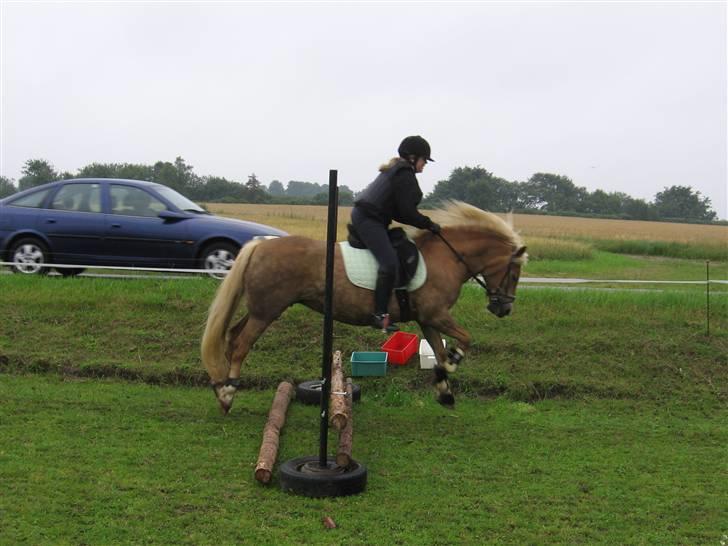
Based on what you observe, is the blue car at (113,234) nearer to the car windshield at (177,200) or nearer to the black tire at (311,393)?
the car windshield at (177,200)

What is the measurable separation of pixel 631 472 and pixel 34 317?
7852 mm

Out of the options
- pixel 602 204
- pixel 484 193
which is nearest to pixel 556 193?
pixel 602 204

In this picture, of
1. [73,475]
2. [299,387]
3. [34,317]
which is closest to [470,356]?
[299,387]

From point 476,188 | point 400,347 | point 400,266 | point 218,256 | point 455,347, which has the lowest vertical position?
point 400,347

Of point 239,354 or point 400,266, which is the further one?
point 239,354

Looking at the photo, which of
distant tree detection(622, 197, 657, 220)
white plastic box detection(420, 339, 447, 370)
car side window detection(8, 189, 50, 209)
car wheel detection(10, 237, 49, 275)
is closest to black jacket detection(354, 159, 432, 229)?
white plastic box detection(420, 339, 447, 370)

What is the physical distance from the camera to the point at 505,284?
22.7 feet

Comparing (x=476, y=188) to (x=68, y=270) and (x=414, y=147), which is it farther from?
(x=414, y=147)

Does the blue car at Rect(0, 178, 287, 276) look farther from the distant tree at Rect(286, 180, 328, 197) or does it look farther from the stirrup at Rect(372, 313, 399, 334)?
the distant tree at Rect(286, 180, 328, 197)

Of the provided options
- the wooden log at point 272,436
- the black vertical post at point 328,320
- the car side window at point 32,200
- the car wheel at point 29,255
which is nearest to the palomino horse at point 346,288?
the wooden log at point 272,436

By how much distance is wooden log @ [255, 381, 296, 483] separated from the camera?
5273mm

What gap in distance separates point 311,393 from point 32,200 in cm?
648

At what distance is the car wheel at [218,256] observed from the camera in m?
10.9

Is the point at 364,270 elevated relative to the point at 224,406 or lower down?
elevated
